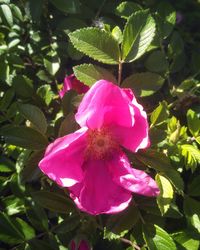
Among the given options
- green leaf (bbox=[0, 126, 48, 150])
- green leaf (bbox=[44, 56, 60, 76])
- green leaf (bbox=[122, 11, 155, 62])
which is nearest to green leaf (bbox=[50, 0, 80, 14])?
green leaf (bbox=[44, 56, 60, 76])

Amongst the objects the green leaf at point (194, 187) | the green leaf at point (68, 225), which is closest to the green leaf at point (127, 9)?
the green leaf at point (194, 187)

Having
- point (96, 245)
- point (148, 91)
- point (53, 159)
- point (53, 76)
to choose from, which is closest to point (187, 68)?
point (53, 76)

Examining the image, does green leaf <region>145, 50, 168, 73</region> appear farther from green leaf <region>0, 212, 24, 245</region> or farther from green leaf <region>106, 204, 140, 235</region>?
green leaf <region>0, 212, 24, 245</region>

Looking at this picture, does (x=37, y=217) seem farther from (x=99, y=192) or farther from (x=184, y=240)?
(x=184, y=240)

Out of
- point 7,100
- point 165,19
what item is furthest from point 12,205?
point 165,19

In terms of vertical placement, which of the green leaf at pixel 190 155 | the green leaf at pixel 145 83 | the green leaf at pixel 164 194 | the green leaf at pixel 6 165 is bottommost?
the green leaf at pixel 6 165

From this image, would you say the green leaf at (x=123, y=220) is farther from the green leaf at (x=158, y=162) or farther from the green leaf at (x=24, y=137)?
the green leaf at (x=24, y=137)

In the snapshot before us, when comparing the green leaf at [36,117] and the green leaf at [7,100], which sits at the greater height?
the green leaf at [36,117]
